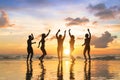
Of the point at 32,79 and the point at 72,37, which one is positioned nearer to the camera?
the point at 32,79

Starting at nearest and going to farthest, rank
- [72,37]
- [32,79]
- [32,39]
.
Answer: [32,79], [32,39], [72,37]

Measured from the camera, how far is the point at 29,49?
1209 inches

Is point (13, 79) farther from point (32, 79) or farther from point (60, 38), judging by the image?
point (60, 38)

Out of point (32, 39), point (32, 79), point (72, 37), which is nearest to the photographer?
point (32, 79)

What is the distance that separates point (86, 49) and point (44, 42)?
4416mm

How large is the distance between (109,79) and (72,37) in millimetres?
17517

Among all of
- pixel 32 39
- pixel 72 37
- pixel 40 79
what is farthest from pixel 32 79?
pixel 72 37

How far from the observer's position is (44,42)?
105ft

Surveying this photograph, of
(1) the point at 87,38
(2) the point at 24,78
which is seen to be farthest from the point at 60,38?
(2) the point at 24,78

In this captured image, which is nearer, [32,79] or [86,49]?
[32,79]

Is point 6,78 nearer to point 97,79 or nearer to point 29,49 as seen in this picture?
point 97,79

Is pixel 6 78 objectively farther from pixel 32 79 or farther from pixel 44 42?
pixel 44 42

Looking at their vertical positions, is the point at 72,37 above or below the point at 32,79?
above

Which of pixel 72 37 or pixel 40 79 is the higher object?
pixel 72 37
